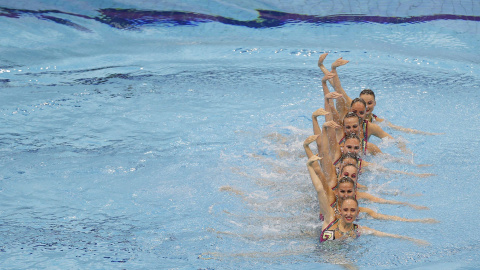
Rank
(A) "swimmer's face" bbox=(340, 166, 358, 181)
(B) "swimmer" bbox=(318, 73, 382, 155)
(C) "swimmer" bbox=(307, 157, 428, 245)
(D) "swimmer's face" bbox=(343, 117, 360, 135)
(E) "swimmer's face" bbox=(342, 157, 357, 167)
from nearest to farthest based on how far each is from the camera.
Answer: (C) "swimmer" bbox=(307, 157, 428, 245)
(A) "swimmer's face" bbox=(340, 166, 358, 181)
(E) "swimmer's face" bbox=(342, 157, 357, 167)
(B) "swimmer" bbox=(318, 73, 382, 155)
(D) "swimmer's face" bbox=(343, 117, 360, 135)

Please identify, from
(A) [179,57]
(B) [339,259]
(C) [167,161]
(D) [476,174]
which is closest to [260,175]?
(C) [167,161]

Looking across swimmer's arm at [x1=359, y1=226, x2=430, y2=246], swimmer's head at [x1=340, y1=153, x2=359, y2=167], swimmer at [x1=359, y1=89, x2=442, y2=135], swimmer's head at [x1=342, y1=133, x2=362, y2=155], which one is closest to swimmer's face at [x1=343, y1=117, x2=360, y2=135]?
swimmer's head at [x1=342, y1=133, x2=362, y2=155]

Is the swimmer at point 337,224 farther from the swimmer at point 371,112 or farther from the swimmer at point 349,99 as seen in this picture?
the swimmer at point 371,112

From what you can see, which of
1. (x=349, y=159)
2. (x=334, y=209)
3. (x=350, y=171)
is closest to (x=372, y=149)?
(x=349, y=159)

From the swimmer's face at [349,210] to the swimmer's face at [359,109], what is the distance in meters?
1.40

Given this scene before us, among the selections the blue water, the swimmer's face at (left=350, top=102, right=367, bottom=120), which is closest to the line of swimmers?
the swimmer's face at (left=350, top=102, right=367, bottom=120)

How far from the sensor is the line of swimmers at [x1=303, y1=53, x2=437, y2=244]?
436 cm

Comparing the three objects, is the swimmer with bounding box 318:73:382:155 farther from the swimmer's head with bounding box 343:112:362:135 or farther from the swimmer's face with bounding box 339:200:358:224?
the swimmer's face with bounding box 339:200:358:224

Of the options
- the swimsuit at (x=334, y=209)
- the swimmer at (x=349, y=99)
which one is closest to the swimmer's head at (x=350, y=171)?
the swimsuit at (x=334, y=209)

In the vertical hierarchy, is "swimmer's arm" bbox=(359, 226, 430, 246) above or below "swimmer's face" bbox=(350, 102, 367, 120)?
below

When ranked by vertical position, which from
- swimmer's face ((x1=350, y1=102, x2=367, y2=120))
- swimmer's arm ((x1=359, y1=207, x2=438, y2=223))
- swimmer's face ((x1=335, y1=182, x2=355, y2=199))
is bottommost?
swimmer's arm ((x1=359, y1=207, x2=438, y2=223))

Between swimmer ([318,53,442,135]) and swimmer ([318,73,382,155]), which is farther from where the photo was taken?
swimmer ([318,53,442,135])

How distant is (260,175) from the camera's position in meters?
5.36

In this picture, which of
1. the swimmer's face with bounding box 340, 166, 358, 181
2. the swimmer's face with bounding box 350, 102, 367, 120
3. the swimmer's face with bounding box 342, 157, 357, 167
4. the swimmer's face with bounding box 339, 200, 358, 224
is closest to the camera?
the swimmer's face with bounding box 339, 200, 358, 224
